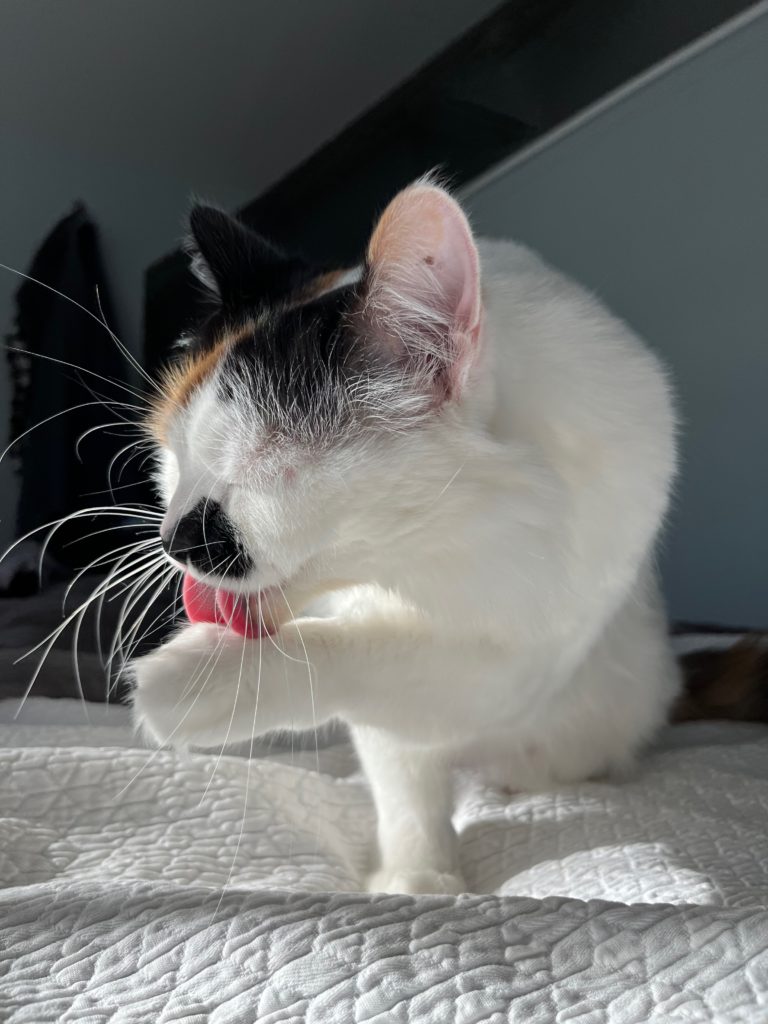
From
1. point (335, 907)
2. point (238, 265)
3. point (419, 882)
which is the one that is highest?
point (238, 265)

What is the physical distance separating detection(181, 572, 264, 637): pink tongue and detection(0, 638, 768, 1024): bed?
0.21 m

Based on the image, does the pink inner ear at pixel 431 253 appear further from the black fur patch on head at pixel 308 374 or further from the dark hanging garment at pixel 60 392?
the dark hanging garment at pixel 60 392

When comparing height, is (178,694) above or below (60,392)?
below

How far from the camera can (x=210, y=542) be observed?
29.5 inches

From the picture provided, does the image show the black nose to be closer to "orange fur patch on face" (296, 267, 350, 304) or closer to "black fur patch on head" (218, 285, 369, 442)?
"black fur patch on head" (218, 285, 369, 442)

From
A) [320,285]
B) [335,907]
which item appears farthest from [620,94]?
[335,907]

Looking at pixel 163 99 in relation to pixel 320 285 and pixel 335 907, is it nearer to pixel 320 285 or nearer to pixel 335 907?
pixel 320 285

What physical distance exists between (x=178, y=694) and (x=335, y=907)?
0.23m

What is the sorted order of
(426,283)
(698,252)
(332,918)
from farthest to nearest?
1. (698,252)
2. (426,283)
3. (332,918)

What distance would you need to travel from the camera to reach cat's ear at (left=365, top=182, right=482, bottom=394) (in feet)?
2.32

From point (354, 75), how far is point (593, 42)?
0.41 meters

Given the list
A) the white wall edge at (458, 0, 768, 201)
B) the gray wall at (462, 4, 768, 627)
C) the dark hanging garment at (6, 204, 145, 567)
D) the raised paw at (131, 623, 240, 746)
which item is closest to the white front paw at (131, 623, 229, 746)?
the raised paw at (131, 623, 240, 746)

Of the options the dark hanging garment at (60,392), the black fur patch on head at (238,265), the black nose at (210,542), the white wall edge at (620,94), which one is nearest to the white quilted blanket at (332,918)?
the black nose at (210,542)

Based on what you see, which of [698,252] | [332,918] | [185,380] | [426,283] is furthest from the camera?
[698,252]
